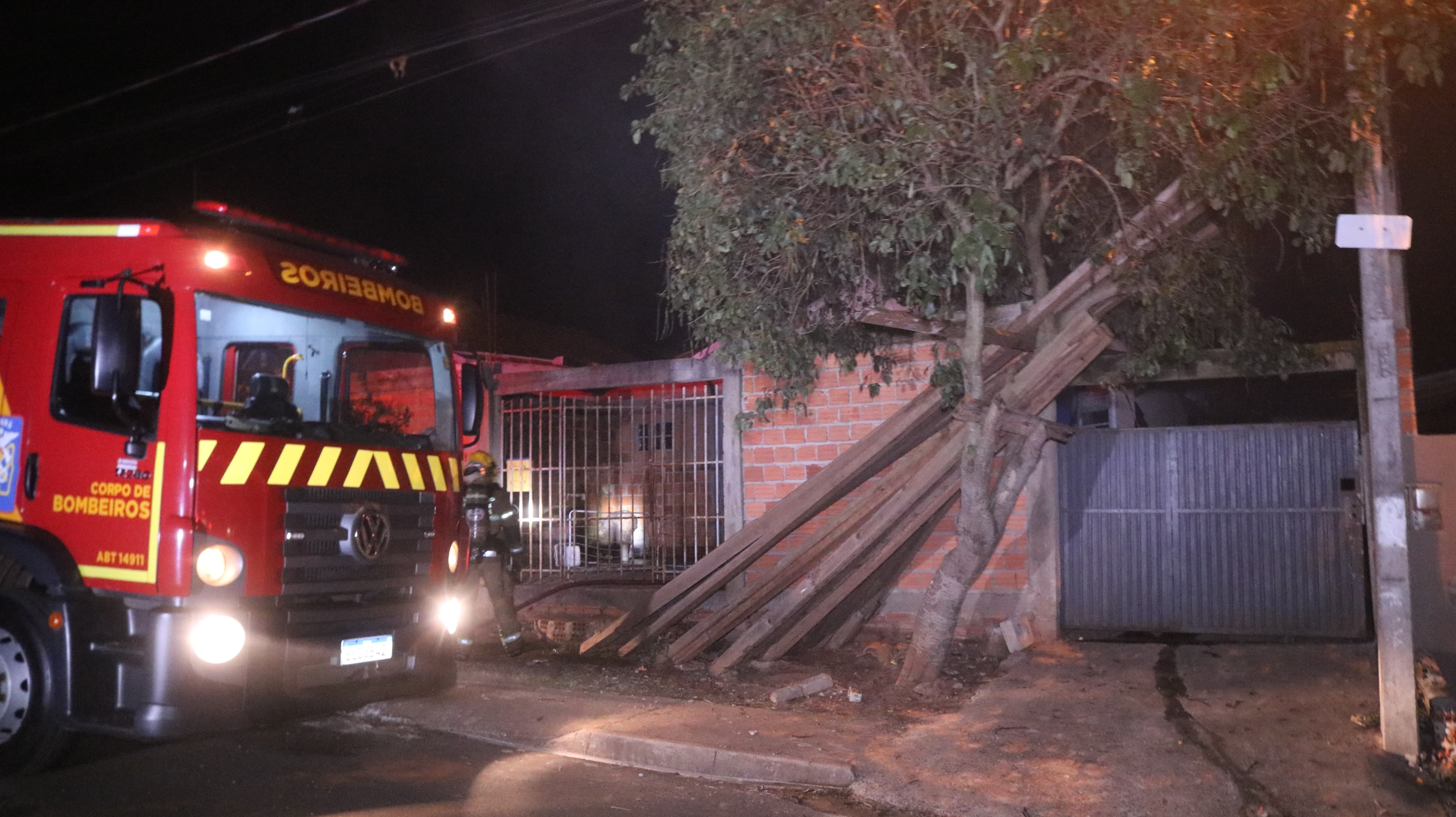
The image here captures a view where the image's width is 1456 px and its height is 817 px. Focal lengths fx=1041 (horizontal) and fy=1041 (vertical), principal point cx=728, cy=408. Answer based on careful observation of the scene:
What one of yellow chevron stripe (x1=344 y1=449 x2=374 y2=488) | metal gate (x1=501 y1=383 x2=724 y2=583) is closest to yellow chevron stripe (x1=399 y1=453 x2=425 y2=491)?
yellow chevron stripe (x1=344 y1=449 x2=374 y2=488)

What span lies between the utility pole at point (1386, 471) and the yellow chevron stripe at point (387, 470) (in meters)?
5.51

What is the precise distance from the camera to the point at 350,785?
220 inches

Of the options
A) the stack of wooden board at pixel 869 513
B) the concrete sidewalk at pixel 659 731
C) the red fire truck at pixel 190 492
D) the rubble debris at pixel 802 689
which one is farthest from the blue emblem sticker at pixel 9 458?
the rubble debris at pixel 802 689

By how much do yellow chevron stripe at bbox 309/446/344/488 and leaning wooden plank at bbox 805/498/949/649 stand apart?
14.7 feet

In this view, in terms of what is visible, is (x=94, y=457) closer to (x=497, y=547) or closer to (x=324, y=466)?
(x=324, y=466)

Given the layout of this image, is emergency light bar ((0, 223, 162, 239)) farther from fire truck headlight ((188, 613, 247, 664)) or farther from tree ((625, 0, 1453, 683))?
tree ((625, 0, 1453, 683))

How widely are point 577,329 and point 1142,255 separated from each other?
19.5m

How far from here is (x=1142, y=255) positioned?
7.25m

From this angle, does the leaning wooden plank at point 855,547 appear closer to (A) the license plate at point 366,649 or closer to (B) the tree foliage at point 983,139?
(B) the tree foliage at point 983,139

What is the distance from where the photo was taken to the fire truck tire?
539 centimetres

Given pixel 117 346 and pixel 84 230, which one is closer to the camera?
pixel 117 346

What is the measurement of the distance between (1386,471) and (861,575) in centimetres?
391

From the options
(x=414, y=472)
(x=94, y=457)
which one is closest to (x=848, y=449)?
(x=414, y=472)

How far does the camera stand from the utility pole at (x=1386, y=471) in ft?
18.5
